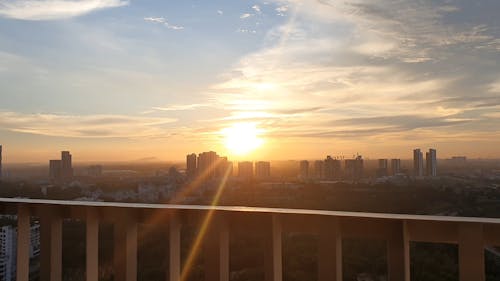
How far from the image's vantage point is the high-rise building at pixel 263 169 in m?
18.2

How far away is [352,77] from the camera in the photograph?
1243 cm

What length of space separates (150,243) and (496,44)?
14307mm

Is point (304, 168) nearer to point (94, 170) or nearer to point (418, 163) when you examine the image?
point (418, 163)

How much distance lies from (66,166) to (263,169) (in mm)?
8775

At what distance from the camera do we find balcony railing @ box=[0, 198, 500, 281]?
4.13ft

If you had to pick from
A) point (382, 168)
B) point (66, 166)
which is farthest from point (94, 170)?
point (382, 168)

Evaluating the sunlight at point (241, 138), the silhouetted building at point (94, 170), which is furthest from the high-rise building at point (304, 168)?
the silhouetted building at point (94, 170)

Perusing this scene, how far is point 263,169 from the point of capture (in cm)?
1923

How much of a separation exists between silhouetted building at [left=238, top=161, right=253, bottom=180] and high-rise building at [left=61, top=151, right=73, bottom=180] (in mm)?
6457

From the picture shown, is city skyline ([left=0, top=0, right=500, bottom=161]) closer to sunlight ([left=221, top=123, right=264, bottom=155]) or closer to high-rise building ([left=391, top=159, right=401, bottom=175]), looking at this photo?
sunlight ([left=221, top=123, right=264, bottom=155])

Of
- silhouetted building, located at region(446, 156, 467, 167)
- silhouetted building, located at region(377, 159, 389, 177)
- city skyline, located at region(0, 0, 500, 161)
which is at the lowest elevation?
silhouetted building, located at region(377, 159, 389, 177)

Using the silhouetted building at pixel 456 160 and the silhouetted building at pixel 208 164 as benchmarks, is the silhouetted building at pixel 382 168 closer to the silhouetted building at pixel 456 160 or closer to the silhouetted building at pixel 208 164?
the silhouetted building at pixel 456 160

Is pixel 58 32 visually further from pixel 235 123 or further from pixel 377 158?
pixel 377 158

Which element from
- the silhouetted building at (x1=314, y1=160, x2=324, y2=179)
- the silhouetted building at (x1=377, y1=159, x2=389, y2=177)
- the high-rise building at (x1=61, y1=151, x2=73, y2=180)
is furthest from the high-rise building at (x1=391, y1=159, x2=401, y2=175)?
the high-rise building at (x1=61, y1=151, x2=73, y2=180)
